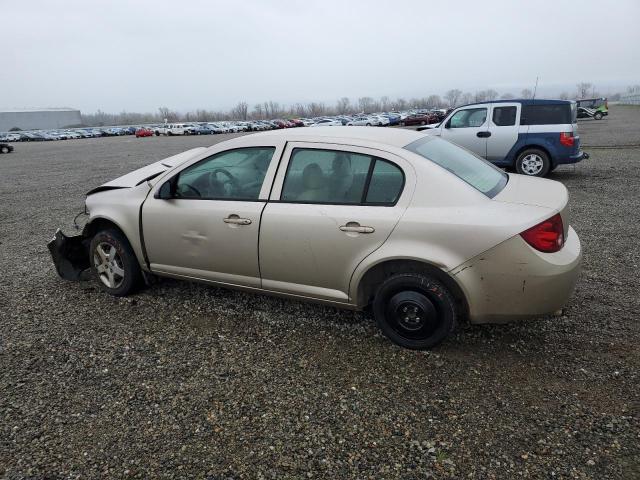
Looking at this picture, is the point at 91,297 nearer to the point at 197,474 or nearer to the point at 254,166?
the point at 254,166

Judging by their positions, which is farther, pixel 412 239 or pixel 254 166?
pixel 254 166

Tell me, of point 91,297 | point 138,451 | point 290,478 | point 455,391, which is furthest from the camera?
point 91,297

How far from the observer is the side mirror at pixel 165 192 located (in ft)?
12.5

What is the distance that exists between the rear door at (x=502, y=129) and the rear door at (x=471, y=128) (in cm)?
11

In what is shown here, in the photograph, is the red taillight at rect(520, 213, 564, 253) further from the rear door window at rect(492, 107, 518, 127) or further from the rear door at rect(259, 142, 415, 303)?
the rear door window at rect(492, 107, 518, 127)

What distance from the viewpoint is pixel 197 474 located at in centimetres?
228

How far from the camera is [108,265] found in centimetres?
431

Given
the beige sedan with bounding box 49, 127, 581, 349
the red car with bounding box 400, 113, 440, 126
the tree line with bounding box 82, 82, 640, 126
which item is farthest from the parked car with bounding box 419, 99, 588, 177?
the tree line with bounding box 82, 82, 640, 126

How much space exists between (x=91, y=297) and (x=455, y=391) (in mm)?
3519

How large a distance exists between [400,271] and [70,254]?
357 centimetres

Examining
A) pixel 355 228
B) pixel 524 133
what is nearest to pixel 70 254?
pixel 355 228

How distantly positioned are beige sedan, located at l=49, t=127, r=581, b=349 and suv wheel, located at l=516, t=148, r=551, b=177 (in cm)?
646

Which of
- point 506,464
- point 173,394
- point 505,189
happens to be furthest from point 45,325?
point 505,189

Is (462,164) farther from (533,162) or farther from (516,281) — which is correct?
(533,162)
